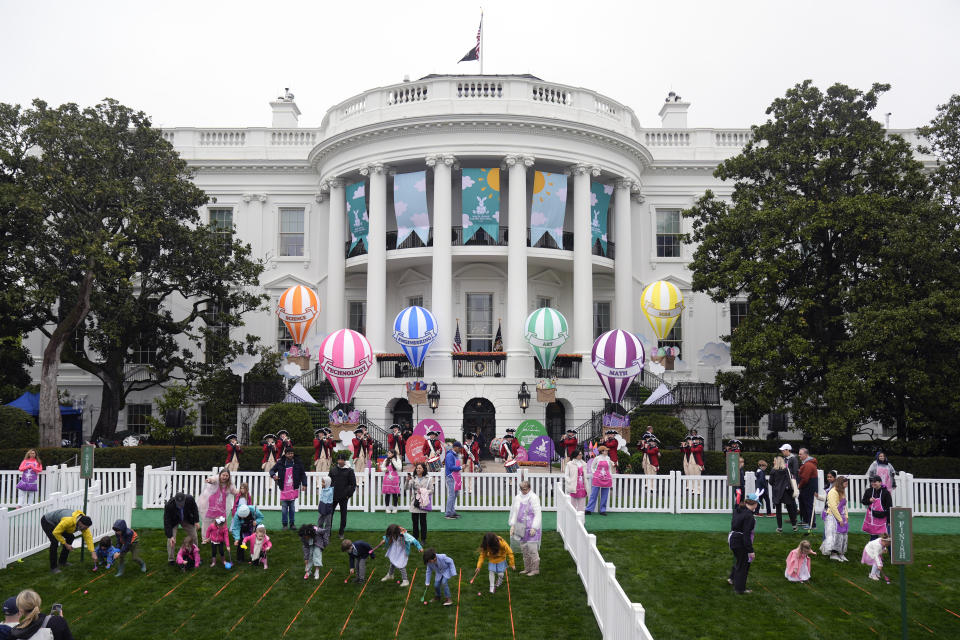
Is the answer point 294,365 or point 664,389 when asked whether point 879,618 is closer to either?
point 664,389

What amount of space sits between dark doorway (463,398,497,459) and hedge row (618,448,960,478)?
7927mm

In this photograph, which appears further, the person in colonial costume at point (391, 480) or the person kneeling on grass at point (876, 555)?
the person in colonial costume at point (391, 480)

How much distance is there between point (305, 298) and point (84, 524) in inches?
650

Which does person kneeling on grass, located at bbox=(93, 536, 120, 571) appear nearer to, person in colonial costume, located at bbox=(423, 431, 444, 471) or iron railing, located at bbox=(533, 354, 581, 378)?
person in colonial costume, located at bbox=(423, 431, 444, 471)

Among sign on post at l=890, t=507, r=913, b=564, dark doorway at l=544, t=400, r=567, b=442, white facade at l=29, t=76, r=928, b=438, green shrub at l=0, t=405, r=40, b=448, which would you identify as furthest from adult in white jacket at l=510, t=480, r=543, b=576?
green shrub at l=0, t=405, r=40, b=448

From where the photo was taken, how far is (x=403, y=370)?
29.0m

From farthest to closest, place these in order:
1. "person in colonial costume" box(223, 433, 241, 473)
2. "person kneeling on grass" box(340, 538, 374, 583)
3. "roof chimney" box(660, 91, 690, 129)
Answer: "roof chimney" box(660, 91, 690, 129), "person in colonial costume" box(223, 433, 241, 473), "person kneeling on grass" box(340, 538, 374, 583)

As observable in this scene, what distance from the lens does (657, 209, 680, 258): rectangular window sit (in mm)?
35375

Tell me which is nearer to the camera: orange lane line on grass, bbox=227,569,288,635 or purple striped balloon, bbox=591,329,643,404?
orange lane line on grass, bbox=227,569,288,635

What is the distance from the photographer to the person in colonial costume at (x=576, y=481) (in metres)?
15.5

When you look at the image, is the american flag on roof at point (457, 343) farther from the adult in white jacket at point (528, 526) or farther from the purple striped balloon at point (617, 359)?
the adult in white jacket at point (528, 526)

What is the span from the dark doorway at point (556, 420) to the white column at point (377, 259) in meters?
7.09

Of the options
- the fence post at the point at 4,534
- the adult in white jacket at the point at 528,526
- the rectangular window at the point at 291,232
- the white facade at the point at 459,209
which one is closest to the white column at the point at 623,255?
the white facade at the point at 459,209

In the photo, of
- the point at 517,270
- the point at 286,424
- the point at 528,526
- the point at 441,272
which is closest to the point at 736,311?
the point at 517,270
